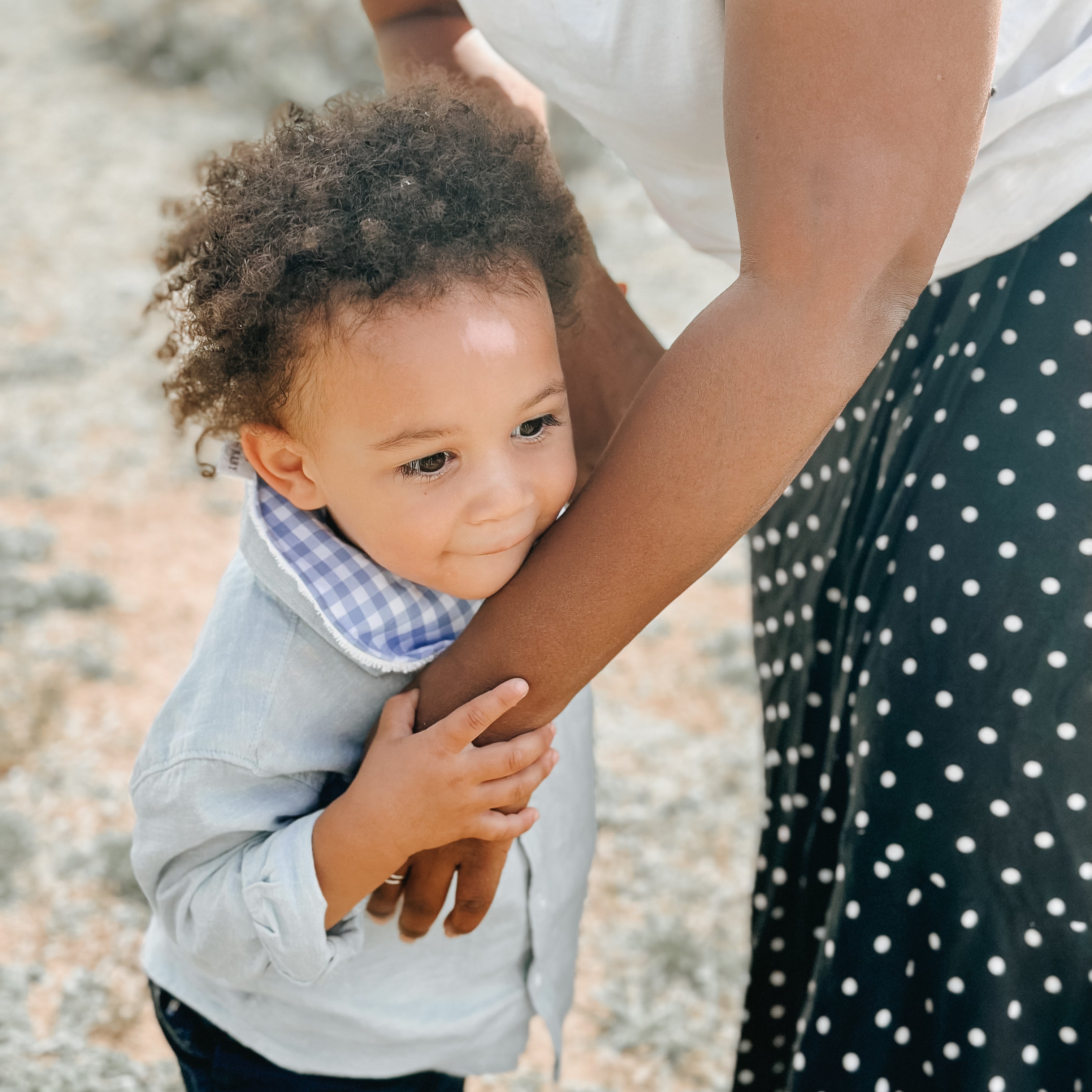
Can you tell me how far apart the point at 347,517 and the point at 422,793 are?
0.29m

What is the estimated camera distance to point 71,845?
2.81 metres

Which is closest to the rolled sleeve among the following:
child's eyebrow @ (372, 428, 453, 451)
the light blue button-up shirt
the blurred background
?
the light blue button-up shirt

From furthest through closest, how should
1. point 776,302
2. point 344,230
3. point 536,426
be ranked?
point 536,426 → point 344,230 → point 776,302

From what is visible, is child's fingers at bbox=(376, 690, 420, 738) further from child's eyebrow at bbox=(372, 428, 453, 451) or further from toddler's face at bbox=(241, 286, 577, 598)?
child's eyebrow at bbox=(372, 428, 453, 451)

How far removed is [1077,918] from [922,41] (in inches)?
34.9

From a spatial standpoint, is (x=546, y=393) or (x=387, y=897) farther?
(x=387, y=897)

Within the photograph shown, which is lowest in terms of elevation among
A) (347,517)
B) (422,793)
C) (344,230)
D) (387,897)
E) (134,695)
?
(134,695)

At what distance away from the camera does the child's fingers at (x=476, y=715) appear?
105 centimetres

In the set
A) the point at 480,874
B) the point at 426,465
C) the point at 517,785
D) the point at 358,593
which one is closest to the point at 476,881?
the point at 480,874

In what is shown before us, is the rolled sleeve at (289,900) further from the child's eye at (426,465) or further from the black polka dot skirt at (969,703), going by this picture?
the black polka dot skirt at (969,703)

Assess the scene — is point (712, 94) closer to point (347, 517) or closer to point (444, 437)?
point (444, 437)

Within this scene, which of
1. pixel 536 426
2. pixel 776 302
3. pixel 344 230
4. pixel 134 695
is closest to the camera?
pixel 776 302

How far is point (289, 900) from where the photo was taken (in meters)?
1.12

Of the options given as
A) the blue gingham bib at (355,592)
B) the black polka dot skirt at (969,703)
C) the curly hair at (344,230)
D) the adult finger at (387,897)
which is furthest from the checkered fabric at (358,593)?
the black polka dot skirt at (969,703)
